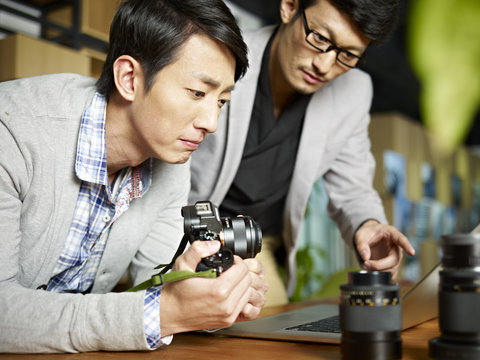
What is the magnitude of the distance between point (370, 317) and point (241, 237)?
0.89 ft

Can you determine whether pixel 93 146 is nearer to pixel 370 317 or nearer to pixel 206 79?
pixel 206 79

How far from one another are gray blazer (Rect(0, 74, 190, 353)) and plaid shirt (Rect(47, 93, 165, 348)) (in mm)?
18

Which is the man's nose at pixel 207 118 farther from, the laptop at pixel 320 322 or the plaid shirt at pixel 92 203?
the laptop at pixel 320 322

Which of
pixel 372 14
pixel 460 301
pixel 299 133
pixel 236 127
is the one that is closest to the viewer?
pixel 460 301

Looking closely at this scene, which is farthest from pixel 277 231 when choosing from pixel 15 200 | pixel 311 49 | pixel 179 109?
pixel 15 200

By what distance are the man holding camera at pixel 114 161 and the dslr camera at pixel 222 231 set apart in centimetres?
4

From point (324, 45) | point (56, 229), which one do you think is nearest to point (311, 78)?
point (324, 45)

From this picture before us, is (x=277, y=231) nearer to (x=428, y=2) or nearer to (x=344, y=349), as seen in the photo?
(x=344, y=349)

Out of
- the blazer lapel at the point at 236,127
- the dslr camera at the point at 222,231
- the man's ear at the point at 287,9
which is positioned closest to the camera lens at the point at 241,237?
the dslr camera at the point at 222,231

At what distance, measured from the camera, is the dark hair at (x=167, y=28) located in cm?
99

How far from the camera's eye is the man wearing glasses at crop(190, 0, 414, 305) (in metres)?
1.37

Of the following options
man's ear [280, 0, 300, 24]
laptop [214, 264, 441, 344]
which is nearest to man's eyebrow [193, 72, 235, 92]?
laptop [214, 264, 441, 344]

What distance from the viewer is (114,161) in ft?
3.49

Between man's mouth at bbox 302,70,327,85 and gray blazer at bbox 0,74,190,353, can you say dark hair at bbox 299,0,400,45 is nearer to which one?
man's mouth at bbox 302,70,327,85
